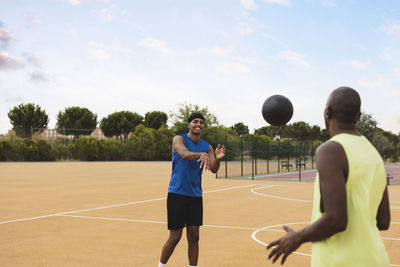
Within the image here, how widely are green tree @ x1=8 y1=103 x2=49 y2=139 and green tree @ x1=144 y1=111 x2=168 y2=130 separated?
2041 centimetres

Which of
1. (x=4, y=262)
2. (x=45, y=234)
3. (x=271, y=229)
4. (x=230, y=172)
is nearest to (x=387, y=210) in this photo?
(x=4, y=262)

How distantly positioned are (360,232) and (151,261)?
4.89 meters

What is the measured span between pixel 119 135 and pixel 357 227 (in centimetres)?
8880

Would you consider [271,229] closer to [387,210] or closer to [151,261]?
[151,261]

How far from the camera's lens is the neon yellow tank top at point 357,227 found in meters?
2.13

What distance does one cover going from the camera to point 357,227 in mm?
2139

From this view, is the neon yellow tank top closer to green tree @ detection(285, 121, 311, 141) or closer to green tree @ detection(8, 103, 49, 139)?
green tree @ detection(8, 103, 49, 139)

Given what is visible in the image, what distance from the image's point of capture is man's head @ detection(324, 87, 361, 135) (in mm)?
2275

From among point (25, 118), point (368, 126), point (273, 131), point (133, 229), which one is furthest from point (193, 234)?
point (273, 131)

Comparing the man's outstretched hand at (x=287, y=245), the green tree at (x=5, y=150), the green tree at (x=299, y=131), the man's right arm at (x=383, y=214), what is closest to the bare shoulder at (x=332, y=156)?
the man's outstretched hand at (x=287, y=245)

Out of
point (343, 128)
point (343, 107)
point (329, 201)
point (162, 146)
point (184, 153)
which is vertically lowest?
point (329, 201)

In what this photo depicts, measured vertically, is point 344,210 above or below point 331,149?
below

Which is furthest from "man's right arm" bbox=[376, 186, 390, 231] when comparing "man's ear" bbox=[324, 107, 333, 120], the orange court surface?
the orange court surface

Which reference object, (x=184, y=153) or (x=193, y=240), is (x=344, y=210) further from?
(x=193, y=240)
